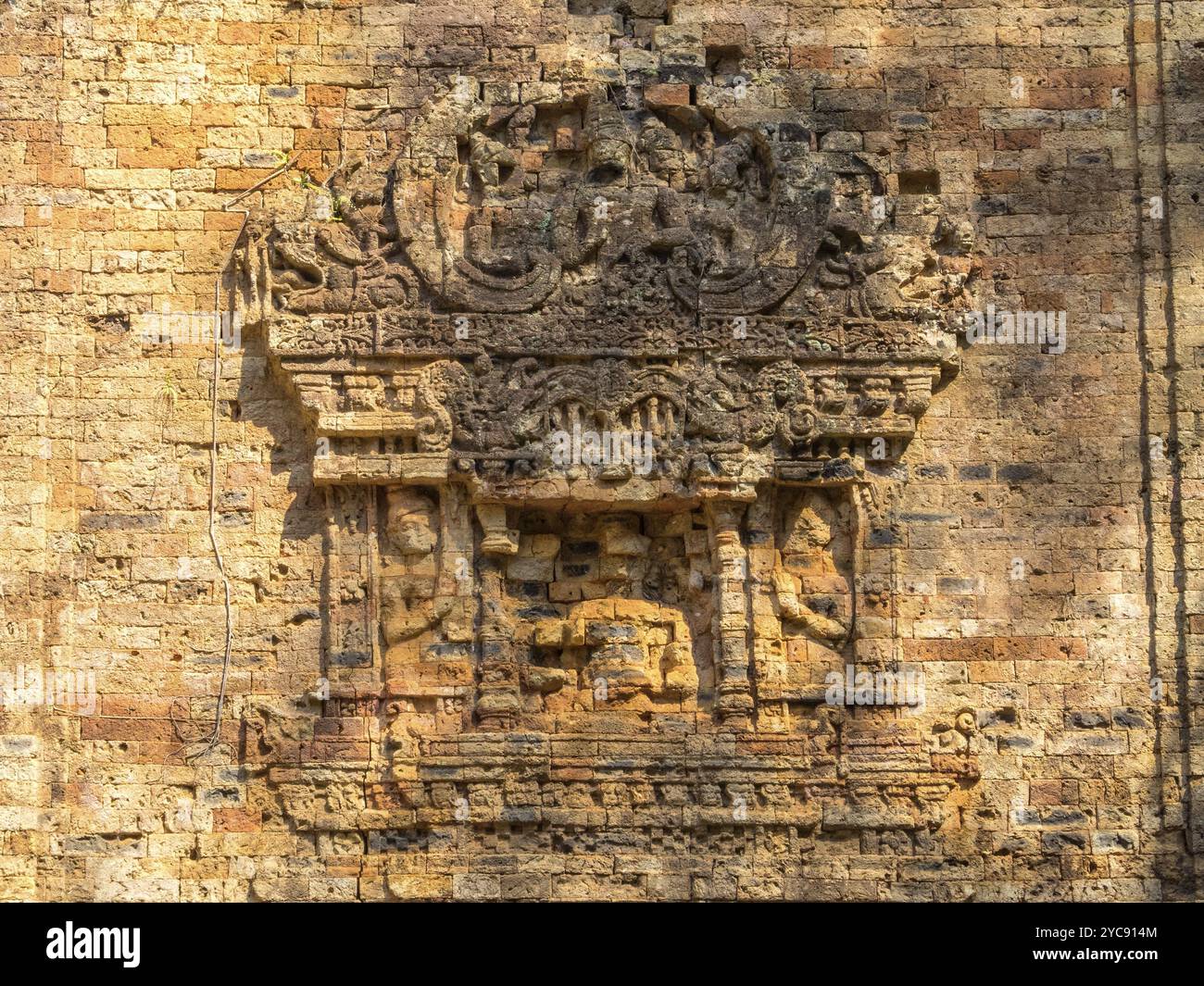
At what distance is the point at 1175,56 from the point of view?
1648cm

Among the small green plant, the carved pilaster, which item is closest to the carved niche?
the carved pilaster

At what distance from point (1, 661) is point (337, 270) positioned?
298cm

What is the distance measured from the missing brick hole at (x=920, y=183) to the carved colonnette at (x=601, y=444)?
311 millimetres

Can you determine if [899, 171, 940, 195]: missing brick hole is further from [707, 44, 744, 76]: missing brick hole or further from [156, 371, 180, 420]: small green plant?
[156, 371, 180, 420]: small green plant

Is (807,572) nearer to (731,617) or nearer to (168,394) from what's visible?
(731,617)

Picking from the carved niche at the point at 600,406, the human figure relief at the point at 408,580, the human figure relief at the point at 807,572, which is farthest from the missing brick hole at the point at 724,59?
the human figure relief at the point at 408,580

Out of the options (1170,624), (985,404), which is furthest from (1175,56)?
(1170,624)

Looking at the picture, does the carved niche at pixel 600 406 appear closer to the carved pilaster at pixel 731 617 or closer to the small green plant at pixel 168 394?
the carved pilaster at pixel 731 617

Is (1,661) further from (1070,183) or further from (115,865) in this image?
(1070,183)

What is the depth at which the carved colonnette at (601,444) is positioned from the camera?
15.5m

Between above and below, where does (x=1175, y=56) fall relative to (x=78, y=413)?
above

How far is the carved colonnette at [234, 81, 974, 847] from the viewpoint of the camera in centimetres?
1552

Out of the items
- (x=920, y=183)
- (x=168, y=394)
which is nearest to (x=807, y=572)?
(x=920, y=183)

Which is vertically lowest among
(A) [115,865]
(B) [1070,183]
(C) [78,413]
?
(A) [115,865]
